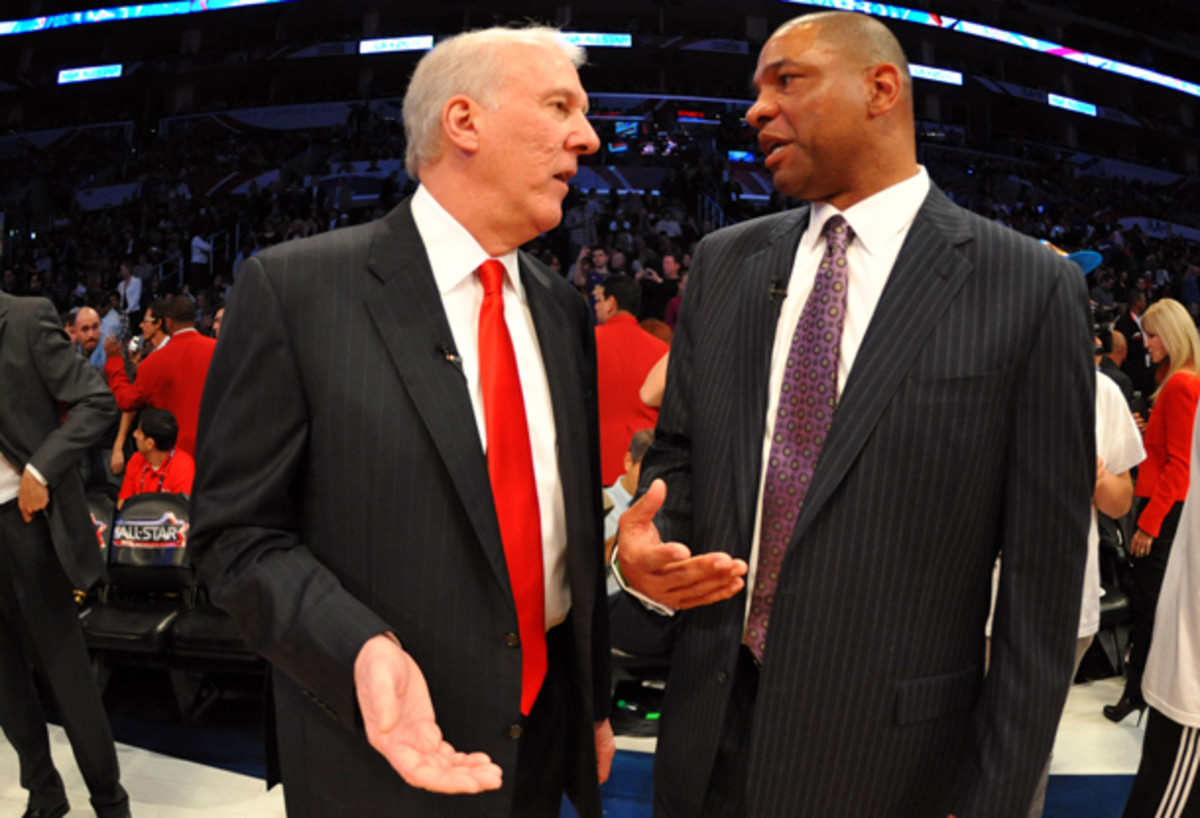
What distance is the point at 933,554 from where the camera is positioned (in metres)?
1.36

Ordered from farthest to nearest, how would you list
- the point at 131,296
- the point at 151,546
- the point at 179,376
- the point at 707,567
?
the point at 131,296
the point at 179,376
the point at 151,546
the point at 707,567

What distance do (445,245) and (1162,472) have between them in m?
3.27

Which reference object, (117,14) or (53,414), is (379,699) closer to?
(53,414)

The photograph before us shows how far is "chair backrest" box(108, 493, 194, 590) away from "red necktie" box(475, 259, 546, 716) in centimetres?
304

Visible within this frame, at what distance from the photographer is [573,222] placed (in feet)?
47.2

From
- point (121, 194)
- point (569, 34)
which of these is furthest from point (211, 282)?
point (569, 34)

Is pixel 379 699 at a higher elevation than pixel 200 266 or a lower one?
lower

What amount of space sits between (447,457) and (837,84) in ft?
2.73

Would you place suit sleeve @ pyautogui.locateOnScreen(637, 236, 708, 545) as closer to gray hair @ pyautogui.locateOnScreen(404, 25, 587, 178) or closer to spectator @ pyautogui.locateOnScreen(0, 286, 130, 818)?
gray hair @ pyautogui.locateOnScreen(404, 25, 587, 178)

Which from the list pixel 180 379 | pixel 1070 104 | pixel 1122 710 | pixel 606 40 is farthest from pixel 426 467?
pixel 1070 104

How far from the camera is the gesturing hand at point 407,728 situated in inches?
41.3

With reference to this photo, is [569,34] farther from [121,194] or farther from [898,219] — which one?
[898,219]

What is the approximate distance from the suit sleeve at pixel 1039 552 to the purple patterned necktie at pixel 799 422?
0.26m

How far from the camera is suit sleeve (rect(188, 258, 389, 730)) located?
1.26m
